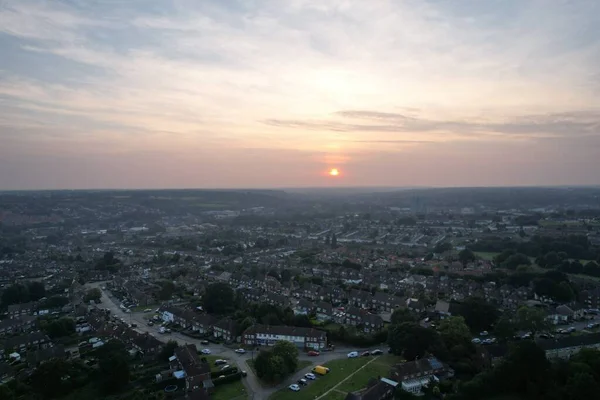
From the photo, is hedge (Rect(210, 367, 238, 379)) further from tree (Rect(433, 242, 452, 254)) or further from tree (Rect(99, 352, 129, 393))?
tree (Rect(433, 242, 452, 254))

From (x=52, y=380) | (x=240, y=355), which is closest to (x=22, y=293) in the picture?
(x=52, y=380)

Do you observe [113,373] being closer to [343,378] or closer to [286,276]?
[343,378]

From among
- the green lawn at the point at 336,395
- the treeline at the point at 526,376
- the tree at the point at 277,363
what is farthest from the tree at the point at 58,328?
the treeline at the point at 526,376

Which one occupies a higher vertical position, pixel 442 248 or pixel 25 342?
pixel 442 248

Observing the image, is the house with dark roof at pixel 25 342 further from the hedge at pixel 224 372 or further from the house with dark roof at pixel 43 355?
the hedge at pixel 224 372

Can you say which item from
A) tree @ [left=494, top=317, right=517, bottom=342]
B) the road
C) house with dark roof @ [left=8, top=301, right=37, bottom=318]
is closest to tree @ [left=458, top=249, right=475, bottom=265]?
tree @ [left=494, top=317, right=517, bottom=342]

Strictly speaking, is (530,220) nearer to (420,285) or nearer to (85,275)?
(420,285)

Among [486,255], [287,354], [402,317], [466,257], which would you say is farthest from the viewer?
[486,255]
